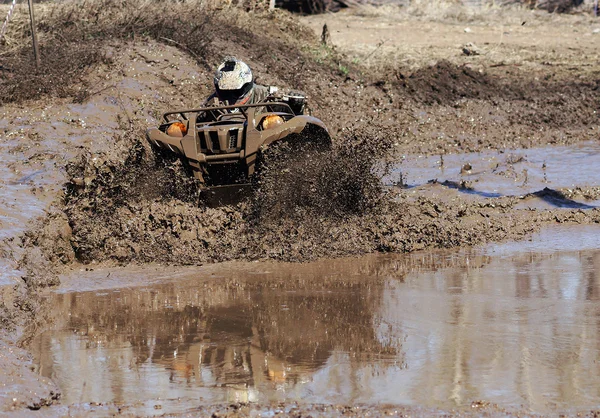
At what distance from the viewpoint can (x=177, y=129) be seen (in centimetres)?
1027

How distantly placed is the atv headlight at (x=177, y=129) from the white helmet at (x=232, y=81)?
881 millimetres

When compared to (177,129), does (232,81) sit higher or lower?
higher

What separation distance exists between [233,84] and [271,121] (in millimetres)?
940

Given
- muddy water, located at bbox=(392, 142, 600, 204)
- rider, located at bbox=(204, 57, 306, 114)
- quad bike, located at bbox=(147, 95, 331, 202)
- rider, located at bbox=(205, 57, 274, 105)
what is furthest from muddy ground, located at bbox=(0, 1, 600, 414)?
rider, located at bbox=(205, 57, 274, 105)

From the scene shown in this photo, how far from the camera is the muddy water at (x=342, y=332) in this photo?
5.87 m

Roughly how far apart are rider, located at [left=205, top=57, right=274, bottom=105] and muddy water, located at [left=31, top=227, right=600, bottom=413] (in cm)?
232

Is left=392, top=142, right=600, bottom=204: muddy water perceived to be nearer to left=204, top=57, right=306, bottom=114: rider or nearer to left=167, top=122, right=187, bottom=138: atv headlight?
left=204, top=57, right=306, bottom=114: rider

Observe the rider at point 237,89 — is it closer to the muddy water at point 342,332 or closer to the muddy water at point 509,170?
the muddy water at point 342,332

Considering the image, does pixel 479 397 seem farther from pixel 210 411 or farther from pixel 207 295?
pixel 207 295

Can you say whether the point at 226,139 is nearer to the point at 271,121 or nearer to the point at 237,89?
the point at 271,121

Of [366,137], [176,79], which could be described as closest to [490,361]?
[366,137]

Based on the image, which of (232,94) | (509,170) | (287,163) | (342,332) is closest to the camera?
(342,332)

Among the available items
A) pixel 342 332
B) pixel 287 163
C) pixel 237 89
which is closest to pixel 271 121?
pixel 287 163

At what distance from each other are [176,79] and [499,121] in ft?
20.3
